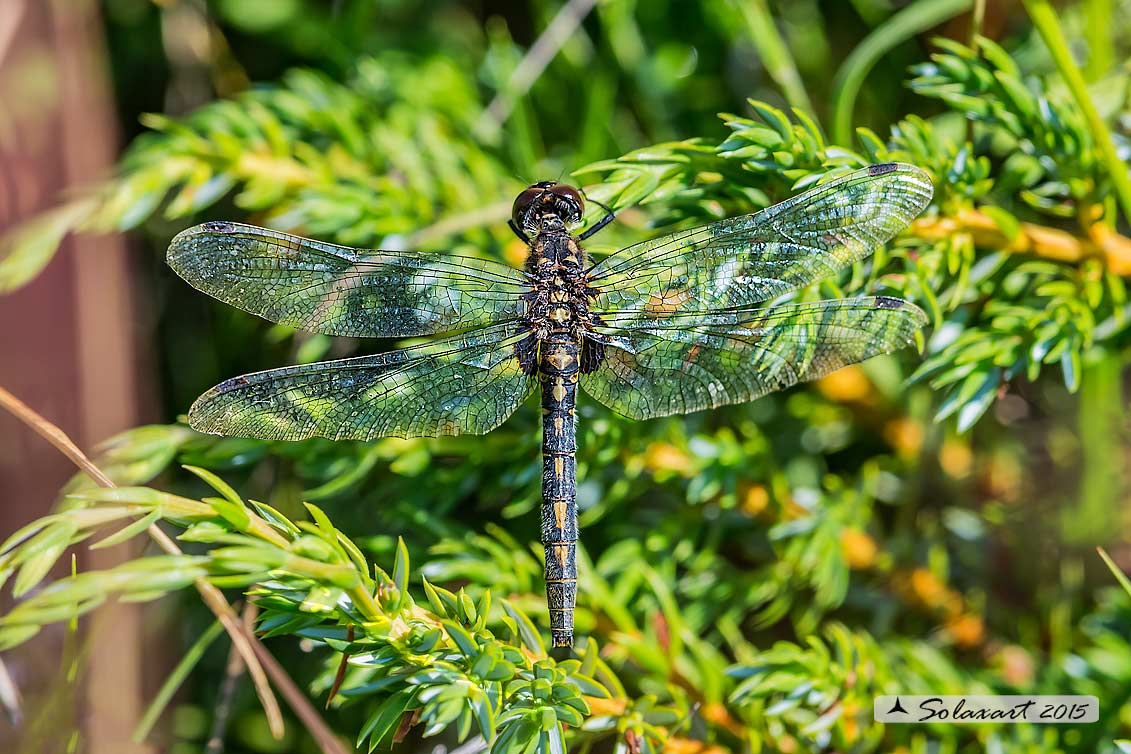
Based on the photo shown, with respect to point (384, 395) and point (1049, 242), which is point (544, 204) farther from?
point (1049, 242)

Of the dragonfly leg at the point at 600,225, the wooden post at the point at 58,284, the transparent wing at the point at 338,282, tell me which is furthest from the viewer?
the wooden post at the point at 58,284

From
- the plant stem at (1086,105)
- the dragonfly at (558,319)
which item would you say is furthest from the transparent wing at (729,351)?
the plant stem at (1086,105)

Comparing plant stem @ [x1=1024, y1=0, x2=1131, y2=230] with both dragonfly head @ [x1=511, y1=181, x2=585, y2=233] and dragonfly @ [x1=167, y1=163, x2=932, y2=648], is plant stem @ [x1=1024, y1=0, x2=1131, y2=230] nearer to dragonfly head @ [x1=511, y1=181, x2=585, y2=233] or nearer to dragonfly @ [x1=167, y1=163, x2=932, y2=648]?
dragonfly @ [x1=167, y1=163, x2=932, y2=648]

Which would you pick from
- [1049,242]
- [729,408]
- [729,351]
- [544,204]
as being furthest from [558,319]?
[1049,242]

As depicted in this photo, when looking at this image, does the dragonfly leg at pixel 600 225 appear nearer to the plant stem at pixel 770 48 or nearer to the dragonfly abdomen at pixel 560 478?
the dragonfly abdomen at pixel 560 478

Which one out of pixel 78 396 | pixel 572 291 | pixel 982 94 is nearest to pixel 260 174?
pixel 572 291

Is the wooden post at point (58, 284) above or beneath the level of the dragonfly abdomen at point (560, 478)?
above

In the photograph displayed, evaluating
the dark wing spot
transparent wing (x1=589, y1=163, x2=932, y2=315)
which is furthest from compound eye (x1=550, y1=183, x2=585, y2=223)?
the dark wing spot

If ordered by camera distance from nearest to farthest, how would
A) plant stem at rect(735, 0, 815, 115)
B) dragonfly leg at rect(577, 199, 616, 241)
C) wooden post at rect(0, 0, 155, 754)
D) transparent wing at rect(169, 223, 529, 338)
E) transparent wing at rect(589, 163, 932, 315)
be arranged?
transparent wing at rect(589, 163, 932, 315) < transparent wing at rect(169, 223, 529, 338) < dragonfly leg at rect(577, 199, 616, 241) < plant stem at rect(735, 0, 815, 115) < wooden post at rect(0, 0, 155, 754)
